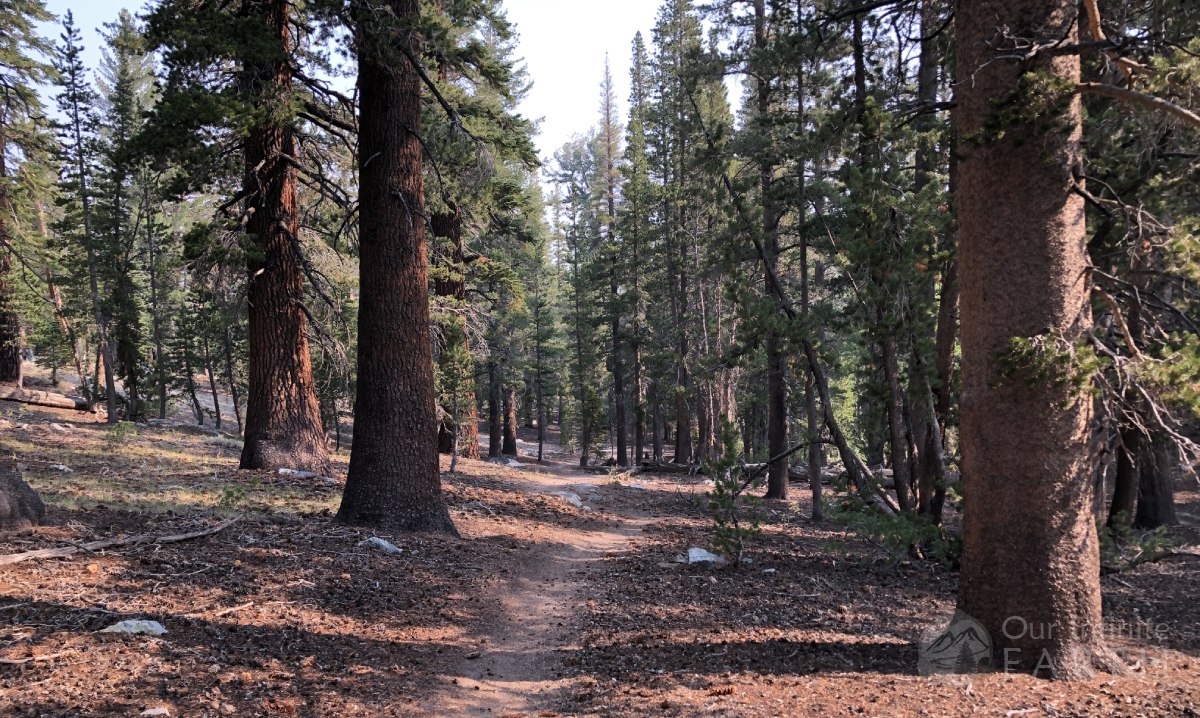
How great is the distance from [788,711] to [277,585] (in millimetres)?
4506

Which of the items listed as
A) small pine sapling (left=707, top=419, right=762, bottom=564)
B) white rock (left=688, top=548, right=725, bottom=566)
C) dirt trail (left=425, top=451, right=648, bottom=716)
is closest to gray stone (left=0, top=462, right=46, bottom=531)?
Result: dirt trail (left=425, top=451, right=648, bottom=716)

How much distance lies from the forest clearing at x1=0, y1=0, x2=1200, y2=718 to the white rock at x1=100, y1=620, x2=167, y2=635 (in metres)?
0.03

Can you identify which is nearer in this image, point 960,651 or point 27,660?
point 27,660

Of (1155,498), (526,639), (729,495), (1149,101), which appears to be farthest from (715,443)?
(1155,498)

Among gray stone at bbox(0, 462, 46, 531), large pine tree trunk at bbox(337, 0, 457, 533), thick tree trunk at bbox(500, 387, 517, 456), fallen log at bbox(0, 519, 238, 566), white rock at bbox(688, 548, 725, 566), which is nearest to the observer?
fallen log at bbox(0, 519, 238, 566)

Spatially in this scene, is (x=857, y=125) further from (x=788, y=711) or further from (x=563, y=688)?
(x=563, y=688)

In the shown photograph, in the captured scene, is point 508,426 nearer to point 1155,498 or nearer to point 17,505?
point 1155,498

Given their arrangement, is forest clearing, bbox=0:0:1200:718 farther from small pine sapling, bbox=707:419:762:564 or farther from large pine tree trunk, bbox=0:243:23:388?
large pine tree trunk, bbox=0:243:23:388

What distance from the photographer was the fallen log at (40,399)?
2073cm

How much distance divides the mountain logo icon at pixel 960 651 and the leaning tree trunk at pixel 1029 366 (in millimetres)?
68

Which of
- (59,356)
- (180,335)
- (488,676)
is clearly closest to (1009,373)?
(488,676)

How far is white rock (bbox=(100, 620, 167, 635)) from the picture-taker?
4.30 meters

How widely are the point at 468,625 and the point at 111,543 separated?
3354mm

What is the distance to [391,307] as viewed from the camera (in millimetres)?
8227
